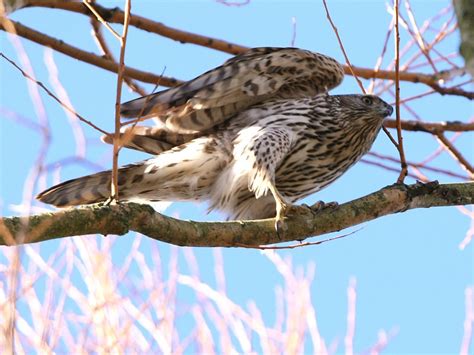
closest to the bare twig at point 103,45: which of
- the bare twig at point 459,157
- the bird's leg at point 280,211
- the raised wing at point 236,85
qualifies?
the raised wing at point 236,85

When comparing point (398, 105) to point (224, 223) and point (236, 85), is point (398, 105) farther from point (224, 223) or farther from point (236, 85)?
point (236, 85)

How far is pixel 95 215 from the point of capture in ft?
10.3

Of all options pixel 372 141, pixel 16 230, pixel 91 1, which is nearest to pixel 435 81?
pixel 372 141

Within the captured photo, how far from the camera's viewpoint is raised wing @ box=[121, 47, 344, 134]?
5043 millimetres

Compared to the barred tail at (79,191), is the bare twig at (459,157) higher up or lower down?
lower down

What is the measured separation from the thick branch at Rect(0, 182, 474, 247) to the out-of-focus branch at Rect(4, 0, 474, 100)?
787 mm

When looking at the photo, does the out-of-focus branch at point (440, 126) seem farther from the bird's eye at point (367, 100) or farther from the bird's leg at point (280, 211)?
the bird's leg at point (280, 211)

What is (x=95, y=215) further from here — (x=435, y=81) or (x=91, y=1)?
(x=435, y=81)

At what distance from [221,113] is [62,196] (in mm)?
1145

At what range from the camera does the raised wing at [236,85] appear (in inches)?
199

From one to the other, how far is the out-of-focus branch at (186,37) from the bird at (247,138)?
0.20 meters

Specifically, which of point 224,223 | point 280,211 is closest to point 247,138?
point 280,211

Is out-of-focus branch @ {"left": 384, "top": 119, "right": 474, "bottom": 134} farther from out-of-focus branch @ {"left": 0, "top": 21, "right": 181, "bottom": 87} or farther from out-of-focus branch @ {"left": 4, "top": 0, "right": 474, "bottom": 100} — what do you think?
out-of-focus branch @ {"left": 0, "top": 21, "right": 181, "bottom": 87}

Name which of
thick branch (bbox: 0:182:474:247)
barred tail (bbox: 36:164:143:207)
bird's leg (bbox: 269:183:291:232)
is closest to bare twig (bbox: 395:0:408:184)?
thick branch (bbox: 0:182:474:247)
